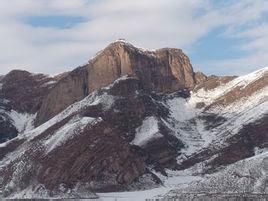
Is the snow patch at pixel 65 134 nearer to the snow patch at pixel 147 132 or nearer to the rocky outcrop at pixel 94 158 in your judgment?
the rocky outcrop at pixel 94 158

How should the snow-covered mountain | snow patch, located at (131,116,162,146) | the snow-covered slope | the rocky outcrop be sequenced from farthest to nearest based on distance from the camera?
snow patch, located at (131,116,162,146) → the snow-covered slope → the rocky outcrop → the snow-covered mountain

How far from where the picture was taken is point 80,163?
146 m

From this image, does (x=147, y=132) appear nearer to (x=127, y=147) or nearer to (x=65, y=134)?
(x=65, y=134)

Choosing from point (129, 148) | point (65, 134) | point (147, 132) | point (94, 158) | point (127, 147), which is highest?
point (147, 132)

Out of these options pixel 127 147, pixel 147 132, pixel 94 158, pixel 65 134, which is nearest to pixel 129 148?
pixel 127 147

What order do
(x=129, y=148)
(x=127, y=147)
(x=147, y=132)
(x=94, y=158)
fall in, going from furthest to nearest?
(x=147, y=132) < (x=129, y=148) < (x=127, y=147) < (x=94, y=158)

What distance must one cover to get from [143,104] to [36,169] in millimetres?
51767

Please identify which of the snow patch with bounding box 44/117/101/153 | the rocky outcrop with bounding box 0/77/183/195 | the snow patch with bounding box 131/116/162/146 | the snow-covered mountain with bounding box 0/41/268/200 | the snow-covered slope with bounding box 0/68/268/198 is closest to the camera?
the snow-covered mountain with bounding box 0/41/268/200

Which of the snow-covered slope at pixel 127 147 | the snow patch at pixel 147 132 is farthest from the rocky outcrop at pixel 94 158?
the snow patch at pixel 147 132

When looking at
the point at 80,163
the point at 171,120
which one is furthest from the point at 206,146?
the point at 80,163

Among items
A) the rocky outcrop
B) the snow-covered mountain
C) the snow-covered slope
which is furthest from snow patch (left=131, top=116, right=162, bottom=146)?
the rocky outcrop

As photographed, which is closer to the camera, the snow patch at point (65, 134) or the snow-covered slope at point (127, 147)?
the snow-covered slope at point (127, 147)

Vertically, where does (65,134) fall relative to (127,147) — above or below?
above

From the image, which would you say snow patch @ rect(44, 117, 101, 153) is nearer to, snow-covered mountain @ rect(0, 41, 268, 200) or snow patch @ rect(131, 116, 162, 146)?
snow-covered mountain @ rect(0, 41, 268, 200)
